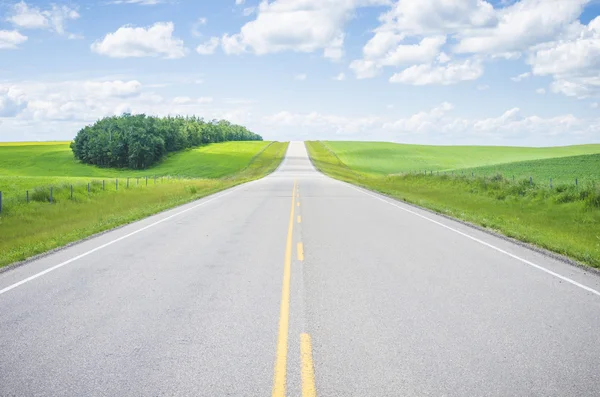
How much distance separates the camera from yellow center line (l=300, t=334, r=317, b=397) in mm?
4348

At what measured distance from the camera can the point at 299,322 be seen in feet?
20.4

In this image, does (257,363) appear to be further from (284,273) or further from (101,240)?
(101,240)

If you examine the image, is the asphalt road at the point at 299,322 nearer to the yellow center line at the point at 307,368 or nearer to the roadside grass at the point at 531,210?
the yellow center line at the point at 307,368

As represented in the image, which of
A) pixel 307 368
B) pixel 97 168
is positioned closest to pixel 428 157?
pixel 97 168

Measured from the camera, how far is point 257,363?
4.93m

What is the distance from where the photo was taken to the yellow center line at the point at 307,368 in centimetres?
435

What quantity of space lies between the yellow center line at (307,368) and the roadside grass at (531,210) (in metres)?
7.22

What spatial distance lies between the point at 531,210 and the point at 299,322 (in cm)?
1815

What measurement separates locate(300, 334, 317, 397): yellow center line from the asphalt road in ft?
0.06

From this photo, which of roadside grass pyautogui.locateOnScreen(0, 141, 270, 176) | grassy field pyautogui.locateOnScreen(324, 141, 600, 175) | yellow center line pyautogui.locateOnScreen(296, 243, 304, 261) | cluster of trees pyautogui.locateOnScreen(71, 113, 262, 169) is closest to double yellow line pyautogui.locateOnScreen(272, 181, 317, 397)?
yellow center line pyautogui.locateOnScreen(296, 243, 304, 261)

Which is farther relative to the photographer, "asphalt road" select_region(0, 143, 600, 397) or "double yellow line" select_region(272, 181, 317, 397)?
"asphalt road" select_region(0, 143, 600, 397)

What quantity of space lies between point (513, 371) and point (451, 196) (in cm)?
2469

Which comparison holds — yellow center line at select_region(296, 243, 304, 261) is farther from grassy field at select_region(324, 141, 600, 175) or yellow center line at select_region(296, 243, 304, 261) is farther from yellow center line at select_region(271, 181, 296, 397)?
grassy field at select_region(324, 141, 600, 175)

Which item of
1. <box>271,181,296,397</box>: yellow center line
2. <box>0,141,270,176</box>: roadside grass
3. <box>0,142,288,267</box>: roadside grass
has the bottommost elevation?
<box>0,141,270,176</box>: roadside grass
